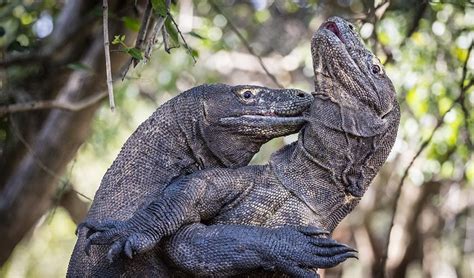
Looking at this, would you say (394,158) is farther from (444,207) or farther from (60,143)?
(60,143)

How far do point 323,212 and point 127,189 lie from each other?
3.09ft

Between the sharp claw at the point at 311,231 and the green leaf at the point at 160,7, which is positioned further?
the green leaf at the point at 160,7

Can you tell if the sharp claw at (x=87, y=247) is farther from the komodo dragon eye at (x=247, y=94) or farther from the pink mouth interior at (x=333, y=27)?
the pink mouth interior at (x=333, y=27)

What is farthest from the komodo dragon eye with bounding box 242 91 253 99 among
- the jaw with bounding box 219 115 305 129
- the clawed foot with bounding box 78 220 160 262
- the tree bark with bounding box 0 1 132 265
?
the tree bark with bounding box 0 1 132 265

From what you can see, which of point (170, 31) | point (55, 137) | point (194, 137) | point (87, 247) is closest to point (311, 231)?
point (194, 137)

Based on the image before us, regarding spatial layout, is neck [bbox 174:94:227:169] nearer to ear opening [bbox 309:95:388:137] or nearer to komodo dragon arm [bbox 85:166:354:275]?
komodo dragon arm [bbox 85:166:354:275]

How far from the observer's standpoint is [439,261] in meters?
14.8

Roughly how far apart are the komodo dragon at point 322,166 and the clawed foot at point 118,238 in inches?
7.6

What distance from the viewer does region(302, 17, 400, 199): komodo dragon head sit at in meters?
4.58

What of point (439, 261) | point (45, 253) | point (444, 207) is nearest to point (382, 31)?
point (444, 207)

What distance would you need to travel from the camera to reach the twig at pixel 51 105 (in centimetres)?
759

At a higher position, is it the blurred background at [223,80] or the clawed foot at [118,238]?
the clawed foot at [118,238]

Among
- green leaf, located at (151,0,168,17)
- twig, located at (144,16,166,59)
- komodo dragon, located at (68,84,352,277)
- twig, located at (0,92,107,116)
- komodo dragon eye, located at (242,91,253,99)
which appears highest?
green leaf, located at (151,0,168,17)

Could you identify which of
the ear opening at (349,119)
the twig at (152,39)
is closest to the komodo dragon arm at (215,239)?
the ear opening at (349,119)
